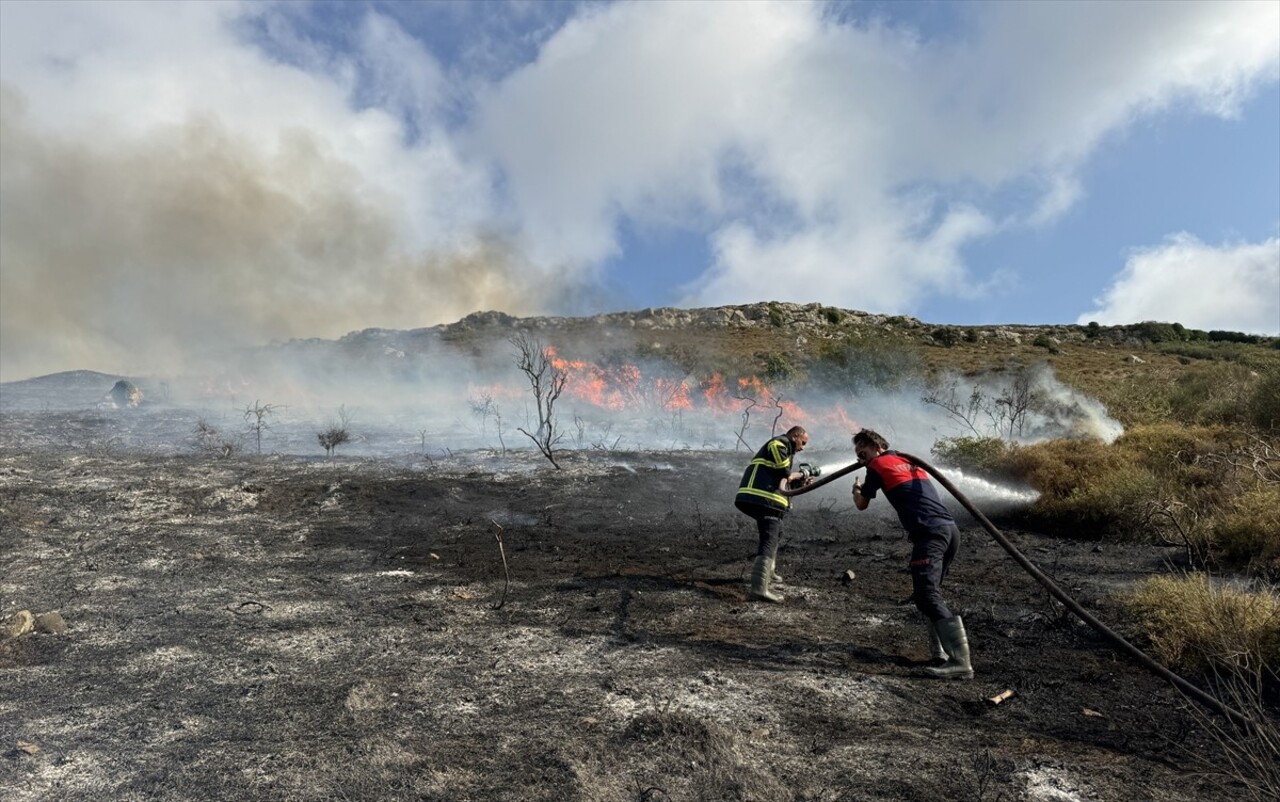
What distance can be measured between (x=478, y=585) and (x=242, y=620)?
214cm

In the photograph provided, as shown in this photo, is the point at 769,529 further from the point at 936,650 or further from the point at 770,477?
the point at 936,650

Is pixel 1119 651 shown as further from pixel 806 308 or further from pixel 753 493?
pixel 806 308

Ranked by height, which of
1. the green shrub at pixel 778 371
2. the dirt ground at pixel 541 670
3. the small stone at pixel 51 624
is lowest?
the dirt ground at pixel 541 670

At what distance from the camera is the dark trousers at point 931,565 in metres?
5.21

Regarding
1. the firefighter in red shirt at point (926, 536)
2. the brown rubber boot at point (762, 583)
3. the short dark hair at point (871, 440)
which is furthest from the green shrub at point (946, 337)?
A: the firefighter in red shirt at point (926, 536)

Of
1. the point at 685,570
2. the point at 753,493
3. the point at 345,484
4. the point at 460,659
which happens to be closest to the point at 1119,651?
the point at 753,493

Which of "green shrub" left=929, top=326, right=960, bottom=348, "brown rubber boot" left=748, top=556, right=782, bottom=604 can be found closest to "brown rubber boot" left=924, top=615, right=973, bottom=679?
"brown rubber boot" left=748, top=556, right=782, bottom=604

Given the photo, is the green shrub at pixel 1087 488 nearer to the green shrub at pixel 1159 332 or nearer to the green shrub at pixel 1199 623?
the green shrub at pixel 1199 623

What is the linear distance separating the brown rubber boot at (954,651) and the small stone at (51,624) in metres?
6.81

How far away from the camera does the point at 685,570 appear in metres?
8.27

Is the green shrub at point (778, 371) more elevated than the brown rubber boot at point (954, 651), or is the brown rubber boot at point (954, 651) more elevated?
the green shrub at point (778, 371)

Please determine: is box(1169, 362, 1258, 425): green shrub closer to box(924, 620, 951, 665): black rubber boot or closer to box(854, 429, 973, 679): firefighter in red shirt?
box(854, 429, 973, 679): firefighter in red shirt

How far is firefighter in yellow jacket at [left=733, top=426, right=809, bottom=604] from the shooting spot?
279 inches

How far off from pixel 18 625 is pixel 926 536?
23.5ft
